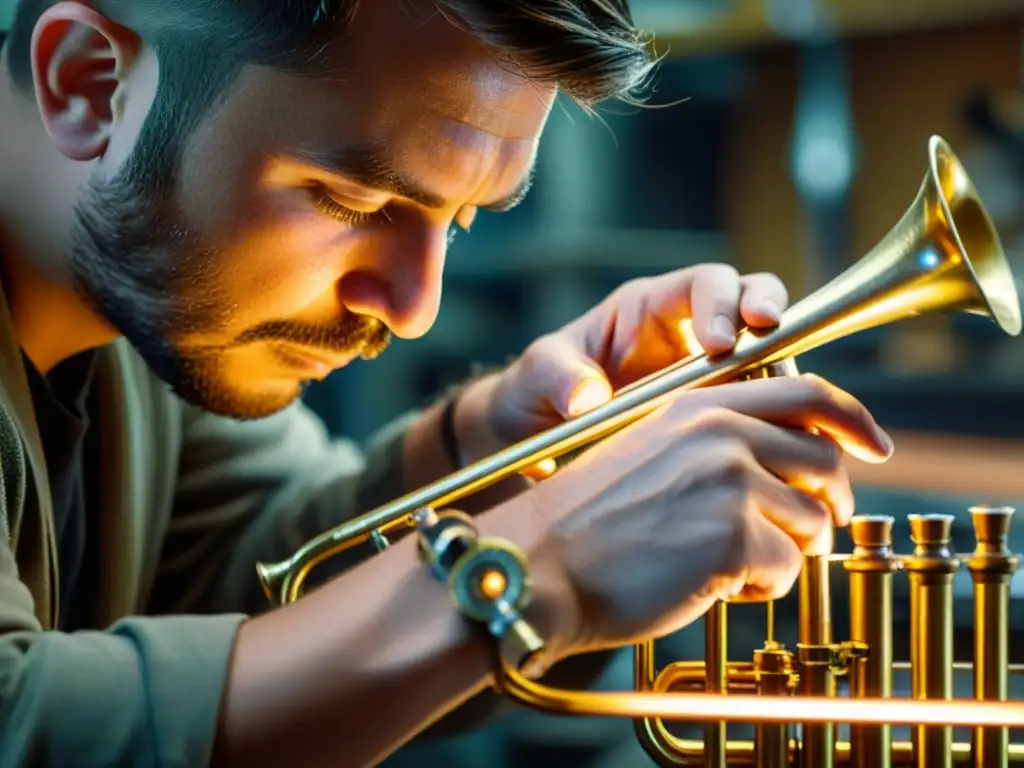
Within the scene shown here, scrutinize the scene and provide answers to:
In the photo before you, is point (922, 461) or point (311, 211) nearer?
point (311, 211)

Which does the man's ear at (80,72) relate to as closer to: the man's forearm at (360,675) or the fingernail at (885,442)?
the man's forearm at (360,675)

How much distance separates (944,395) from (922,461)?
7.6 inches

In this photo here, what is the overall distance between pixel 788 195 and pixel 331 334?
121cm

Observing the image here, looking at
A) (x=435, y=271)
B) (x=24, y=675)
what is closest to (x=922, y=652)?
(x=435, y=271)

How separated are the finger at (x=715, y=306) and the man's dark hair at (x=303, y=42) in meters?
0.15

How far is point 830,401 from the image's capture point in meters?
0.71

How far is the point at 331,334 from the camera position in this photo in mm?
933

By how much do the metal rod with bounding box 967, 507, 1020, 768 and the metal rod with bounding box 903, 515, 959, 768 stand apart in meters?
0.02

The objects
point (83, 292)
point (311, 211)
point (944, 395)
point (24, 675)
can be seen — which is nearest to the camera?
point (24, 675)

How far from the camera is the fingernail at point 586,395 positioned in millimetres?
925

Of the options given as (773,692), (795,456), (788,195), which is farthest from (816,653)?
(788,195)

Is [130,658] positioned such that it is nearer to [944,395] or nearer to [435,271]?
[435,271]

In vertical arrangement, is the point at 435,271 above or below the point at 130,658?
above

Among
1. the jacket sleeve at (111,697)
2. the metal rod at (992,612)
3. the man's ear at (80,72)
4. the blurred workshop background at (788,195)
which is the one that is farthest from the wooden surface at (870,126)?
the jacket sleeve at (111,697)
